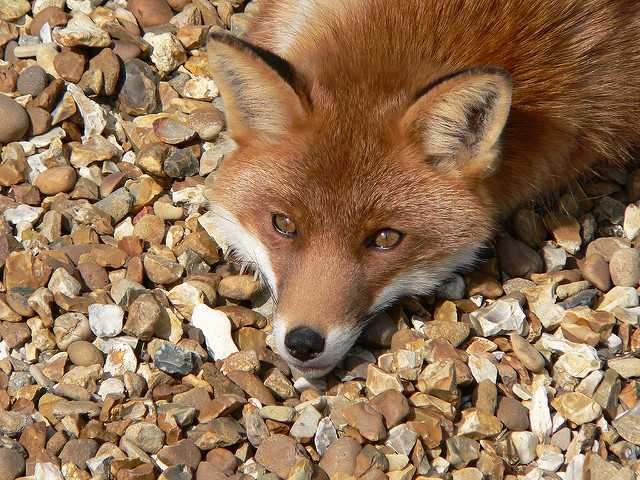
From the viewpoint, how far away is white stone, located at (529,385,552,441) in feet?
13.7

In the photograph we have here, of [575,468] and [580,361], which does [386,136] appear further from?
[575,468]

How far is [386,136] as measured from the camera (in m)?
4.07

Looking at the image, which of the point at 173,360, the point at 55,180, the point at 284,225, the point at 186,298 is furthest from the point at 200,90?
the point at 173,360

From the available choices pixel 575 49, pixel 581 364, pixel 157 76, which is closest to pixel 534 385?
pixel 581 364

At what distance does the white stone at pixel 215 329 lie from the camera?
4395 mm

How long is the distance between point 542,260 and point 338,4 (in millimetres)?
1728

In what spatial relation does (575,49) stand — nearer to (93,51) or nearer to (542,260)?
(542,260)

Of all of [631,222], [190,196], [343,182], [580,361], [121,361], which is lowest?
[121,361]

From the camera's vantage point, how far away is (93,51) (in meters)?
5.63

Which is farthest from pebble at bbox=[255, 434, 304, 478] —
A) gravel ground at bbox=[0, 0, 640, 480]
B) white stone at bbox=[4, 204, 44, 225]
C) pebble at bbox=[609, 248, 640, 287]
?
pebble at bbox=[609, 248, 640, 287]

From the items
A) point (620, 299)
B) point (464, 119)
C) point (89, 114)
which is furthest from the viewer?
point (89, 114)

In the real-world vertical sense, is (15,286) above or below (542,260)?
below

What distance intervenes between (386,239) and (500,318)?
77 cm

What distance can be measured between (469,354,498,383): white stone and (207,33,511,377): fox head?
527 millimetres
